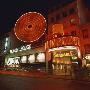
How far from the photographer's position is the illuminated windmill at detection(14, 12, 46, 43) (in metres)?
26.7

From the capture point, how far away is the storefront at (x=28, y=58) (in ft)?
162

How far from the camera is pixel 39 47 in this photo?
50.6 m

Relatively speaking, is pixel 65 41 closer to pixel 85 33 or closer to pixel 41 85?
pixel 85 33

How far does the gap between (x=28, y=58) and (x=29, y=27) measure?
2882 cm

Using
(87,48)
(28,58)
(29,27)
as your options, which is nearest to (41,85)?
(29,27)

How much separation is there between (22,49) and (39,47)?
385 inches

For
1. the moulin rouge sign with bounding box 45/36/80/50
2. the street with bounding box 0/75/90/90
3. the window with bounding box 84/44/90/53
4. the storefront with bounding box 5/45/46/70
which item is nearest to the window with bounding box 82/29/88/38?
the window with bounding box 84/44/90/53

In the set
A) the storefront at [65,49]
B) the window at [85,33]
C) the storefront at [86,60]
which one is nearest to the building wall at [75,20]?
the window at [85,33]

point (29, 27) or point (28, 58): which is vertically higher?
point (29, 27)

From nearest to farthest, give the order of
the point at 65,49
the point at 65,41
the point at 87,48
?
the point at 65,41
the point at 65,49
the point at 87,48

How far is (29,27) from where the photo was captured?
89.6ft

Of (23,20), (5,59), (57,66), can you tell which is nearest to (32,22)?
(23,20)

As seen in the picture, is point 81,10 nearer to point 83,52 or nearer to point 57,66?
point 83,52

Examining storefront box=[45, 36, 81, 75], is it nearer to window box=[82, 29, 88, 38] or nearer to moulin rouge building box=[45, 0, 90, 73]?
moulin rouge building box=[45, 0, 90, 73]
